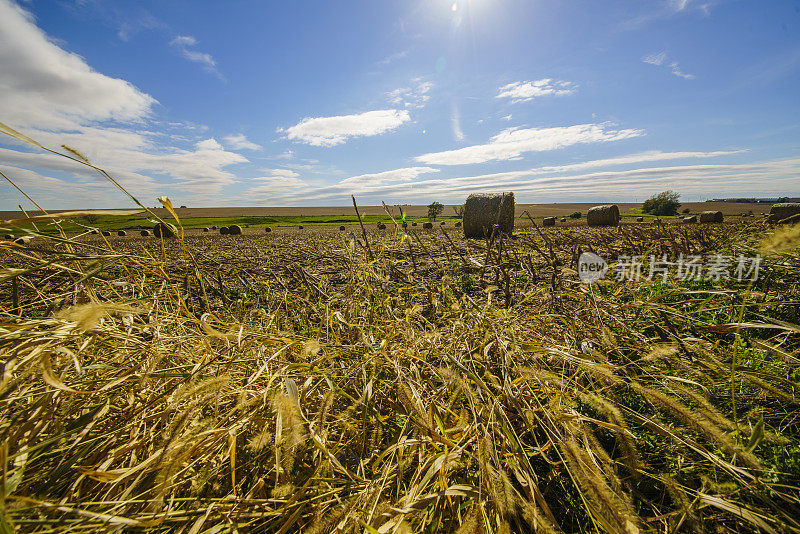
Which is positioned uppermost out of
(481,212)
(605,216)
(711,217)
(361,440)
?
(481,212)

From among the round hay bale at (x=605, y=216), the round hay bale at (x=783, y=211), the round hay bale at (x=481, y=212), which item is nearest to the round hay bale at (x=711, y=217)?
the round hay bale at (x=783, y=211)

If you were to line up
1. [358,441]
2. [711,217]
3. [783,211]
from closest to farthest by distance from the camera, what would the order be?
[358,441]
[783,211]
[711,217]

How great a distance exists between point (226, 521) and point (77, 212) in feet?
2.96

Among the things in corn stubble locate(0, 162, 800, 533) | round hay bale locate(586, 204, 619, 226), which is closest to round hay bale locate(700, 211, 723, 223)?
round hay bale locate(586, 204, 619, 226)

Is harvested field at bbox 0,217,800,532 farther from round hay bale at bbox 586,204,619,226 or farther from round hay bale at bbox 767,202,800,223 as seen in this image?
round hay bale at bbox 586,204,619,226

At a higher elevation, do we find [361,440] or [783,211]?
[361,440]

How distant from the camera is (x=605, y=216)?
55.9 ft

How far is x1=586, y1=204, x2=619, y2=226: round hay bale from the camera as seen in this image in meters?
16.9

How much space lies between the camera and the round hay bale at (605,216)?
1692 cm

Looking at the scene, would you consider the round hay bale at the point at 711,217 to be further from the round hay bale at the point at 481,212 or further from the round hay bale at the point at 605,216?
the round hay bale at the point at 481,212

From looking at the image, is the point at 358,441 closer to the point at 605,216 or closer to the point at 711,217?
the point at 605,216

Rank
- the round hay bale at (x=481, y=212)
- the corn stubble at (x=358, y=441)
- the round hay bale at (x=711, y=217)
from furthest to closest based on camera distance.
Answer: the round hay bale at (x=711, y=217) < the round hay bale at (x=481, y=212) < the corn stubble at (x=358, y=441)

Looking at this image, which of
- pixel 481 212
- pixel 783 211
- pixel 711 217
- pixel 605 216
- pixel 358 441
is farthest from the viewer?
pixel 711 217

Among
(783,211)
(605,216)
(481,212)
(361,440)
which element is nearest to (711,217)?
(783,211)
